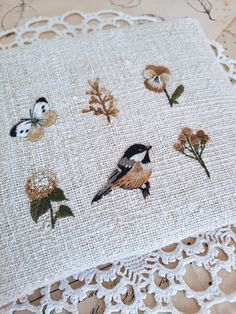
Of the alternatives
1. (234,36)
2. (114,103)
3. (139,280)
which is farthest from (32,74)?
(234,36)

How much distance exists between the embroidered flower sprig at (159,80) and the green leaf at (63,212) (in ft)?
0.78

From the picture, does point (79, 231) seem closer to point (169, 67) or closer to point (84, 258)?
point (84, 258)

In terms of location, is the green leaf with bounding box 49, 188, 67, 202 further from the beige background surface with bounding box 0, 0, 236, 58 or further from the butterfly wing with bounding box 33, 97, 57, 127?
the beige background surface with bounding box 0, 0, 236, 58

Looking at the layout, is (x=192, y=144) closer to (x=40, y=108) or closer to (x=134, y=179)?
(x=134, y=179)

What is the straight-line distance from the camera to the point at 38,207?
21.8 inches

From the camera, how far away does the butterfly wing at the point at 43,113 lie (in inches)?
24.1

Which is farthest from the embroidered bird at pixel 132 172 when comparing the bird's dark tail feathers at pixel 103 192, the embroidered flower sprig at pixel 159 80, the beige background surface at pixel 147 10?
the beige background surface at pixel 147 10

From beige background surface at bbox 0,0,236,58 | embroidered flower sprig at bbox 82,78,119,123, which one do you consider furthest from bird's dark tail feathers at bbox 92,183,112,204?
beige background surface at bbox 0,0,236,58

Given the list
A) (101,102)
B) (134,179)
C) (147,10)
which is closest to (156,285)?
(134,179)

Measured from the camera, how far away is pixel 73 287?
0.60 metres

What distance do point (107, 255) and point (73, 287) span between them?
0.09m

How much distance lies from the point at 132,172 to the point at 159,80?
0.58 ft

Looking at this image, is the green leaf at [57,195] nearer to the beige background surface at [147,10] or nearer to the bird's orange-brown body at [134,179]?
the bird's orange-brown body at [134,179]

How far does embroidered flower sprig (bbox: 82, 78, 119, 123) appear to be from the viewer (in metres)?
0.62
